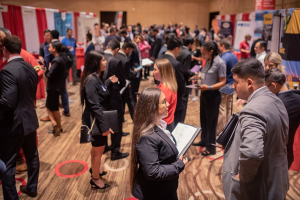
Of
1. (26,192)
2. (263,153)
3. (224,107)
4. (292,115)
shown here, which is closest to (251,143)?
(263,153)

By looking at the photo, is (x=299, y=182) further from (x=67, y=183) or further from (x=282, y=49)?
(x=282, y=49)

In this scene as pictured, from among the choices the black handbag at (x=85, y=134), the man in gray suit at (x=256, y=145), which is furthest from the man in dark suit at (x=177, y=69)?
the man in gray suit at (x=256, y=145)

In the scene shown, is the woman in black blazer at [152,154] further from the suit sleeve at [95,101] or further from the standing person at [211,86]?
the standing person at [211,86]

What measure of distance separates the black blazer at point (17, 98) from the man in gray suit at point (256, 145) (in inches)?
75.5

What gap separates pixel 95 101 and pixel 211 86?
171 centimetres

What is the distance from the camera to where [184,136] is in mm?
1903

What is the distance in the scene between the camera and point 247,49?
8391 millimetres

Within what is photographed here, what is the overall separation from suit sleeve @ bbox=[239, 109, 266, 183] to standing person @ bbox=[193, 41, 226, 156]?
1977 millimetres

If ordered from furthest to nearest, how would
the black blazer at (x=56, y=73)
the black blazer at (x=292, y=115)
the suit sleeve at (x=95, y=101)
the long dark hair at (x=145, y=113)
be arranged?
the black blazer at (x=56, y=73), the suit sleeve at (x=95, y=101), the black blazer at (x=292, y=115), the long dark hair at (x=145, y=113)

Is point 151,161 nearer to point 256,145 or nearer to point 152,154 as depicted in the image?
point 152,154

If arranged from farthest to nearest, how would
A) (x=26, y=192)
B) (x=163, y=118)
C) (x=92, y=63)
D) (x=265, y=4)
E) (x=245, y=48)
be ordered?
(x=245, y=48)
(x=265, y=4)
(x=163, y=118)
(x=26, y=192)
(x=92, y=63)

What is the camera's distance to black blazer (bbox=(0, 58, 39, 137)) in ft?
7.36

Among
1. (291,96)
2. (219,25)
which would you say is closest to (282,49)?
(291,96)

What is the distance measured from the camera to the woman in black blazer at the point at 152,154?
1508mm
